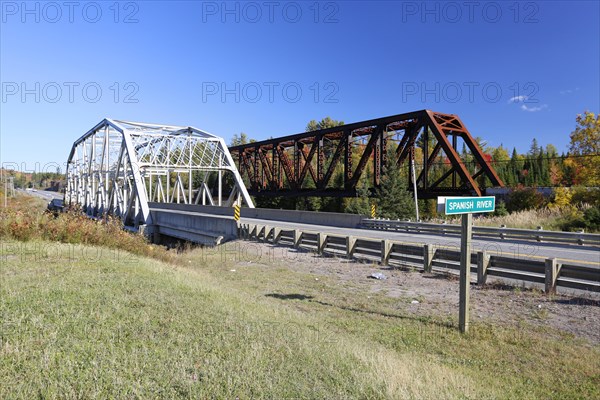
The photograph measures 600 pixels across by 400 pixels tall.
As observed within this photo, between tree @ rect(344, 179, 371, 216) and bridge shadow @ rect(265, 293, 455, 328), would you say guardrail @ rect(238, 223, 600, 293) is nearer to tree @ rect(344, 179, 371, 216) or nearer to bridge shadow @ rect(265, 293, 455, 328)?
bridge shadow @ rect(265, 293, 455, 328)

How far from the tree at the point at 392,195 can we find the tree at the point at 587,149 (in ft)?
49.1

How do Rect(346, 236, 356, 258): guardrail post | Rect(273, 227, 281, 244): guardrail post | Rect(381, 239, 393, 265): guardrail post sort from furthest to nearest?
Rect(273, 227, 281, 244): guardrail post < Rect(346, 236, 356, 258): guardrail post < Rect(381, 239, 393, 265): guardrail post

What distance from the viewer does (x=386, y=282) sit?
37.7ft

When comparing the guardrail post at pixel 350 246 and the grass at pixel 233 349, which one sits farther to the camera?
the guardrail post at pixel 350 246

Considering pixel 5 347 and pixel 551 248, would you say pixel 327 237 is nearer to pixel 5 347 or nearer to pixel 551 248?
pixel 551 248

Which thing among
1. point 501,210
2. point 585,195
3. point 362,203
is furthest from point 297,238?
point 585,195

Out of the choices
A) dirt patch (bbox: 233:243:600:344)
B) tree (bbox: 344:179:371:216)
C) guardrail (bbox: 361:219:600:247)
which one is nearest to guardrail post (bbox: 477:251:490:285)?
dirt patch (bbox: 233:243:600:344)

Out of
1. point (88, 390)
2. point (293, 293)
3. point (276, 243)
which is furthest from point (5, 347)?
point (276, 243)

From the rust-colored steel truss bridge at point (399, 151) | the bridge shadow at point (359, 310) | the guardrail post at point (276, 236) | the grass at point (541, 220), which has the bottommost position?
the bridge shadow at point (359, 310)

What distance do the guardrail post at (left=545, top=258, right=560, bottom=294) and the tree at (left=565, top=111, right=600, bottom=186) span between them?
104ft

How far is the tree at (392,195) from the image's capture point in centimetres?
3675

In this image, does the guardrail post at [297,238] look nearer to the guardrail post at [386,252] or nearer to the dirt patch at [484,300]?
the dirt patch at [484,300]

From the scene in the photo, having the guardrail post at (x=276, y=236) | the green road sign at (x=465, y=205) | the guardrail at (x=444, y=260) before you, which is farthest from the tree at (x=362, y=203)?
the green road sign at (x=465, y=205)

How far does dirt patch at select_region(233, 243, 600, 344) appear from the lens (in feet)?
25.1
